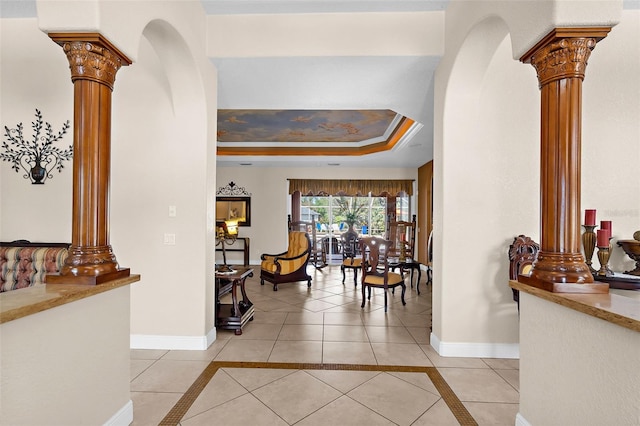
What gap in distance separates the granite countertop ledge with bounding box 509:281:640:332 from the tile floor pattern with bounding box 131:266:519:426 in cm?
101

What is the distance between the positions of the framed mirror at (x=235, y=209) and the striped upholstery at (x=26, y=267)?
5.66m

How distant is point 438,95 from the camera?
300cm

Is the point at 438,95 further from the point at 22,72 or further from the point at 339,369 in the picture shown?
the point at 22,72

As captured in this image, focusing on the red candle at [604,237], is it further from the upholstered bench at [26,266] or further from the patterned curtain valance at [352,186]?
the patterned curtain valance at [352,186]

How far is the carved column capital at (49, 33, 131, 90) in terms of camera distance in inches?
63.9

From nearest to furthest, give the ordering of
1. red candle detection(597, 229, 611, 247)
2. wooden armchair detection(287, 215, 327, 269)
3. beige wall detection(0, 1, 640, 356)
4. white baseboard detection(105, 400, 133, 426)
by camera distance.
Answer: white baseboard detection(105, 400, 133, 426), red candle detection(597, 229, 611, 247), beige wall detection(0, 1, 640, 356), wooden armchair detection(287, 215, 327, 269)

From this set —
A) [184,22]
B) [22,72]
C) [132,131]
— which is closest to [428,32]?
[184,22]

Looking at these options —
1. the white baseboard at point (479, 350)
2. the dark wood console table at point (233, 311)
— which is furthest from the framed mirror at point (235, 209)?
the white baseboard at point (479, 350)

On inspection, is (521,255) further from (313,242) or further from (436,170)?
(313,242)

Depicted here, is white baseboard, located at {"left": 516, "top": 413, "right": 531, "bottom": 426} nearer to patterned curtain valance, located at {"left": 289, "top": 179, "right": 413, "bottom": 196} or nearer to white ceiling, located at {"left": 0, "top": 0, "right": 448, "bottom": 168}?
white ceiling, located at {"left": 0, "top": 0, "right": 448, "bottom": 168}

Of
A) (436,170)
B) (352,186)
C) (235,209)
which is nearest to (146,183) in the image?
(436,170)

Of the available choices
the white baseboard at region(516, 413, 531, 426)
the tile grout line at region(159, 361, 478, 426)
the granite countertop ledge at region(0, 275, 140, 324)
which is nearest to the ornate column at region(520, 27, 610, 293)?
the white baseboard at region(516, 413, 531, 426)

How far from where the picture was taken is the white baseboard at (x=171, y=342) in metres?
2.91

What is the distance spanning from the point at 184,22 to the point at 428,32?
2147 millimetres
